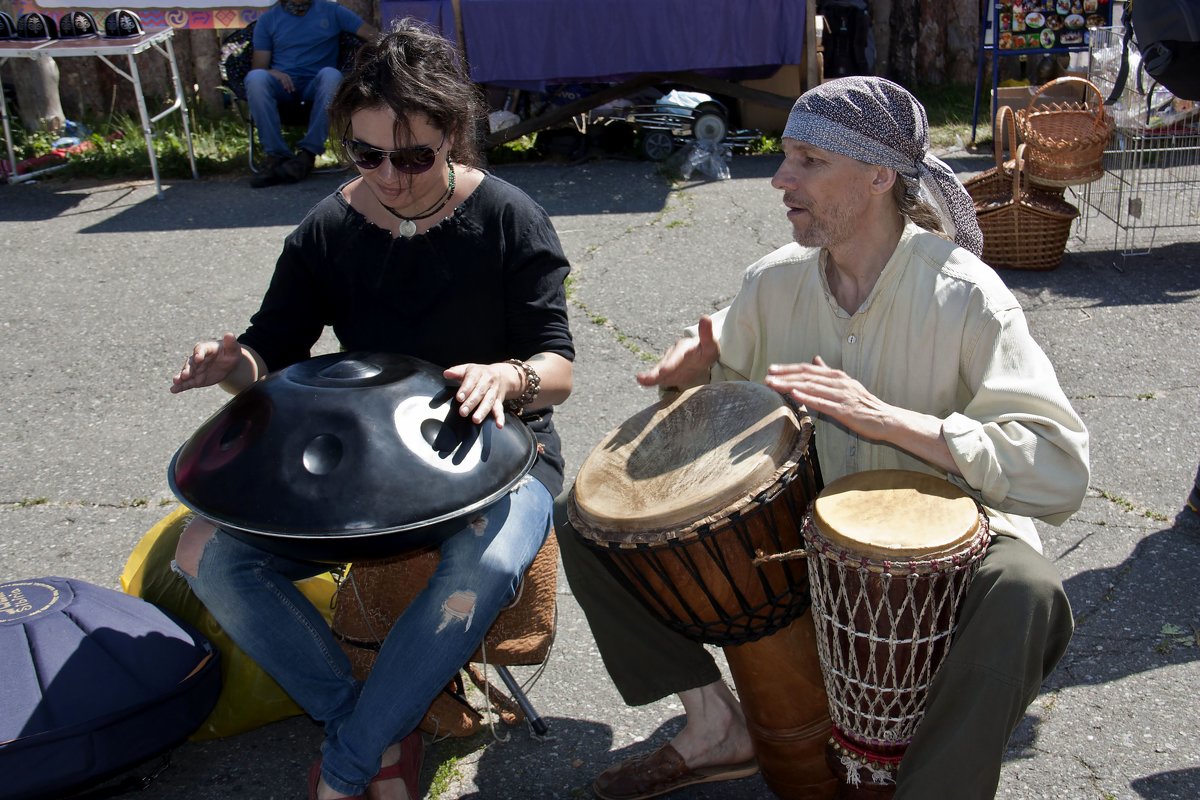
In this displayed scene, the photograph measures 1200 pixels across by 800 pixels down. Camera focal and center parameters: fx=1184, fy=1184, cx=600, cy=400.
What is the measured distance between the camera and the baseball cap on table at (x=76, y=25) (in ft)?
22.9

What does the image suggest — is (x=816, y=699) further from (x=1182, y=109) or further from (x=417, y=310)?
(x=1182, y=109)

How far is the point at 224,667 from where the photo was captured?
104 inches

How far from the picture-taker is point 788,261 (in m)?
2.51

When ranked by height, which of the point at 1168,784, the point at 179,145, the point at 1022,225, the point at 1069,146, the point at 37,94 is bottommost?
the point at 1168,784

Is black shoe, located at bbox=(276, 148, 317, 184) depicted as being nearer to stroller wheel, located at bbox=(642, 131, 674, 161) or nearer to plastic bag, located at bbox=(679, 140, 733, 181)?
stroller wheel, located at bbox=(642, 131, 674, 161)

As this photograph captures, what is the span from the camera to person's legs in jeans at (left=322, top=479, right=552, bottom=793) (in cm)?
223

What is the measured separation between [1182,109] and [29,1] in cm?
677

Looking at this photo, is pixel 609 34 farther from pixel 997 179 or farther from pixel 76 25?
pixel 76 25

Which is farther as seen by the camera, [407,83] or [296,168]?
[296,168]

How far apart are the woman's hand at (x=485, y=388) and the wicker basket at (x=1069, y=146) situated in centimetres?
382

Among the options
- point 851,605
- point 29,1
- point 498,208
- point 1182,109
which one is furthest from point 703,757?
point 29,1

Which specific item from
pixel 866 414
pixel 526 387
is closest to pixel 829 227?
pixel 866 414

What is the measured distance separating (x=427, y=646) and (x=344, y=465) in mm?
421

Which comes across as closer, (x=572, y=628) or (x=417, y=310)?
(x=417, y=310)
